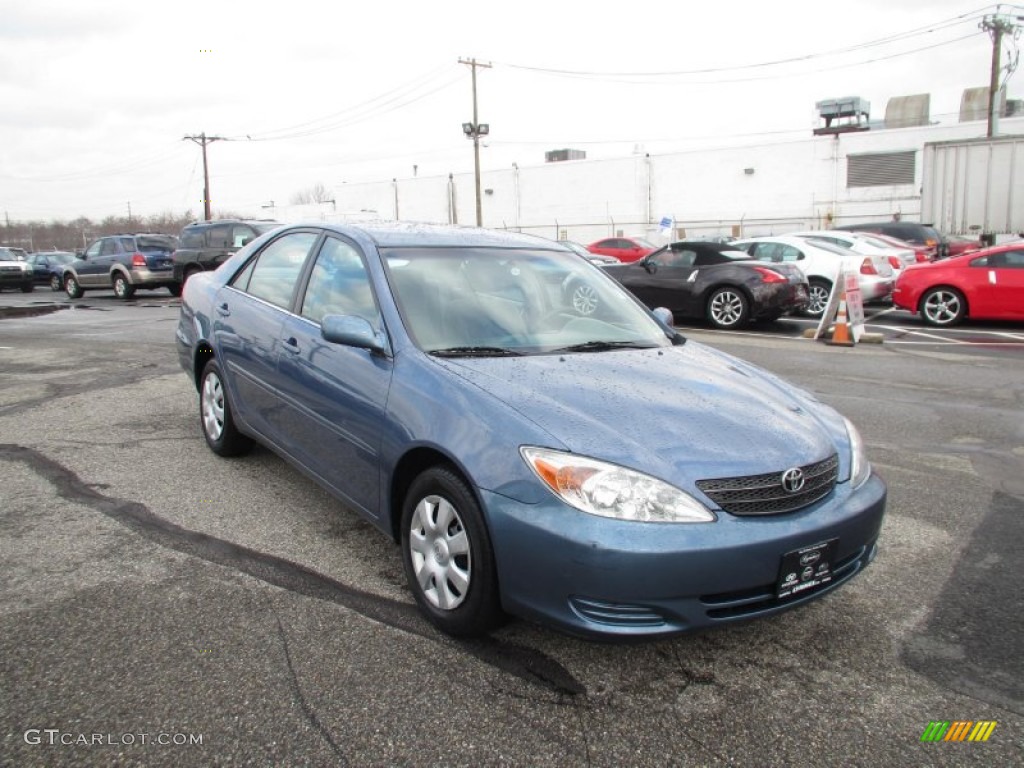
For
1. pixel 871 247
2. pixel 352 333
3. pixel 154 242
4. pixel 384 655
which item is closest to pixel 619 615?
pixel 384 655

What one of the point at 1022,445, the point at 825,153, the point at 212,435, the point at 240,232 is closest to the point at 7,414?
the point at 212,435

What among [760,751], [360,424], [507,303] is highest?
[507,303]

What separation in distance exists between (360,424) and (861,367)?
23.8ft

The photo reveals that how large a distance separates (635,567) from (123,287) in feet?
69.3

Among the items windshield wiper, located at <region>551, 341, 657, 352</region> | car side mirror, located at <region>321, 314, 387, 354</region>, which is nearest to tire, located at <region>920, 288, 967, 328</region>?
windshield wiper, located at <region>551, 341, 657, 352</region>

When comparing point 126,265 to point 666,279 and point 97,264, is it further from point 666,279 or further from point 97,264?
point 666,279

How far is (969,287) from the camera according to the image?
12.0 m

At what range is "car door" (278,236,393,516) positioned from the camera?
327 cm

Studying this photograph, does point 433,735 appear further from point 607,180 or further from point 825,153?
point 607,180

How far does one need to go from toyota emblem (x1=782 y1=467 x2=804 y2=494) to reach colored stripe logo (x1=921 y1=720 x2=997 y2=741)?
83 cm

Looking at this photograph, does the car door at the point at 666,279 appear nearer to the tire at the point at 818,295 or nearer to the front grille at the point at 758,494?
the tire at the point at 818,295

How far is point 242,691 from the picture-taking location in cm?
257

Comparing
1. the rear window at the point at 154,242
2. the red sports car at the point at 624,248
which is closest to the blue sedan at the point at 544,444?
the rear window at the point at 154,242

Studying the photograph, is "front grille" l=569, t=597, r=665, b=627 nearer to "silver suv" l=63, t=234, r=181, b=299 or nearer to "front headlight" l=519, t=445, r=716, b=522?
"front headlight" l=519, t=445, r=716, b=522
